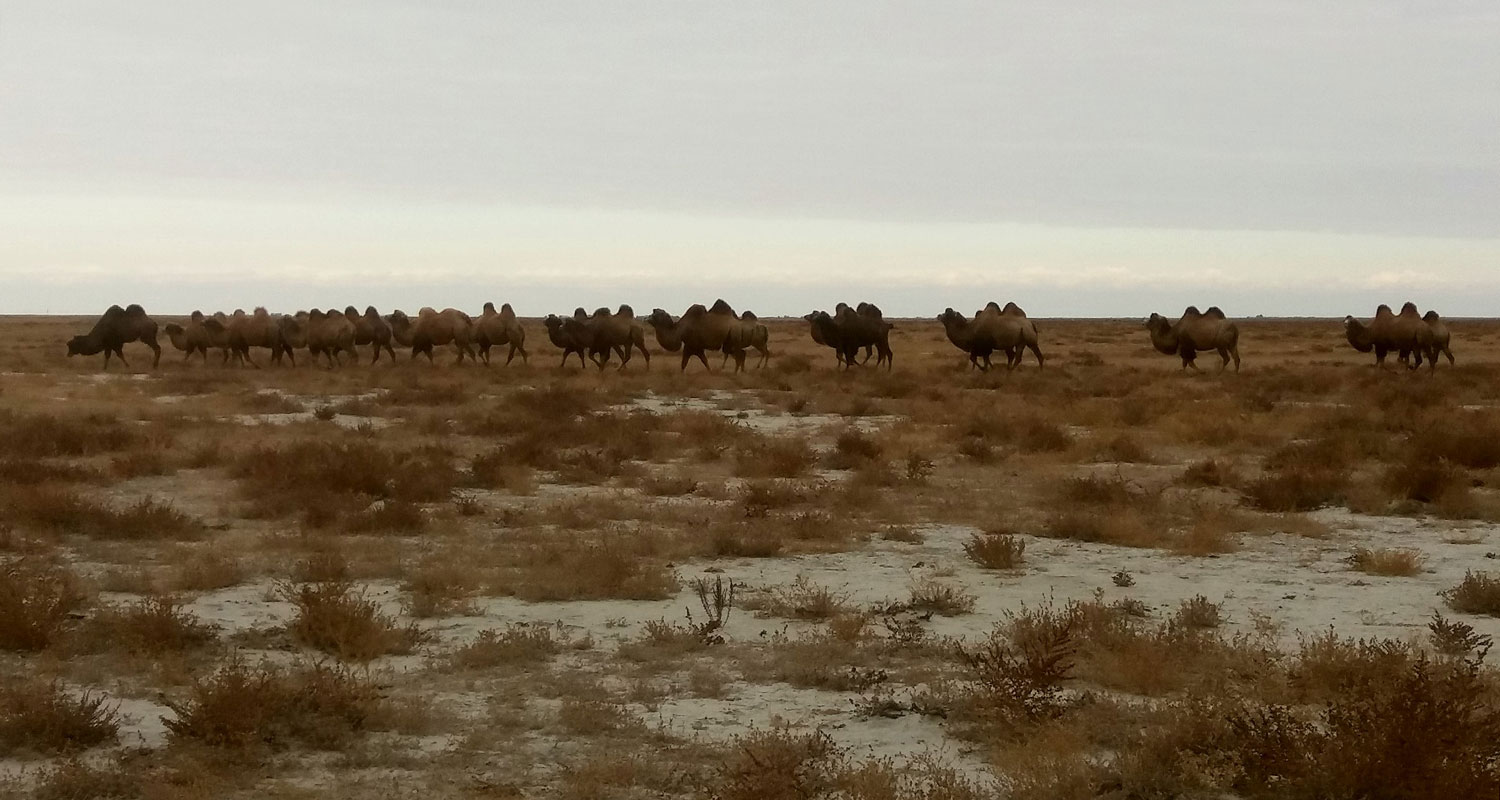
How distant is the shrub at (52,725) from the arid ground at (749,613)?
2 cm

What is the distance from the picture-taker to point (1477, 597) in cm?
772

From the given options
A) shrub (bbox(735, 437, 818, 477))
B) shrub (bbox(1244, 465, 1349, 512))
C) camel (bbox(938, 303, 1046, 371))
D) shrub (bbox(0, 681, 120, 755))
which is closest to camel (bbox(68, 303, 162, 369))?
camel (bbox(938, 303, 1046, 371))

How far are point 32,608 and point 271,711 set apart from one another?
230 cm

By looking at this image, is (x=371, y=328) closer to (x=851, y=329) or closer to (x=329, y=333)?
(x=329, y=333)

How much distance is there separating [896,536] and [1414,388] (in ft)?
61.4

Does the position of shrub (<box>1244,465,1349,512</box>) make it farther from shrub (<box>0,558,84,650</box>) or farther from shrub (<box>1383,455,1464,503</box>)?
shrub (<box>0,558,84,650</box>)

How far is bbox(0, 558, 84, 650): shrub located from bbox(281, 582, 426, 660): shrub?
1228 mm

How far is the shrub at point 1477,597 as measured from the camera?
25.1ft

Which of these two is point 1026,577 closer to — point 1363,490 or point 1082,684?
point 1082,684

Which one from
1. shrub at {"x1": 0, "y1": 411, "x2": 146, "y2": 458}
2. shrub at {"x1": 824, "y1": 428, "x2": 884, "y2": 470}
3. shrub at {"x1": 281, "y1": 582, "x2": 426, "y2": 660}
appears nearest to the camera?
shrub at {"x1": 281, "y1": 582, "x2": 426, "y2": 660}

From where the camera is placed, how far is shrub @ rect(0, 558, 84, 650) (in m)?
6.70

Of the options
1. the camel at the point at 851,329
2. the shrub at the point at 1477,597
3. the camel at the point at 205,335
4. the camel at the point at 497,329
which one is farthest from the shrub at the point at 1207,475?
the camel at the point at 205,335

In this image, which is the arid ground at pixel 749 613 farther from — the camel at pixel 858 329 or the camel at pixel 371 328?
the camel at pixel 371 328

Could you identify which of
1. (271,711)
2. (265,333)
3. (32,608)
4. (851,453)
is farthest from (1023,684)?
(265,333)
